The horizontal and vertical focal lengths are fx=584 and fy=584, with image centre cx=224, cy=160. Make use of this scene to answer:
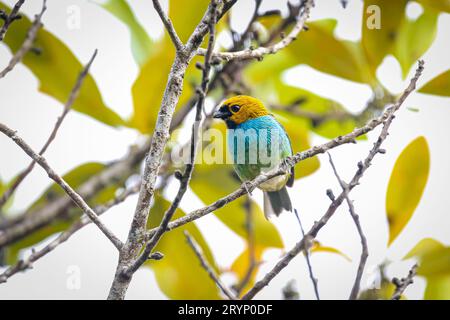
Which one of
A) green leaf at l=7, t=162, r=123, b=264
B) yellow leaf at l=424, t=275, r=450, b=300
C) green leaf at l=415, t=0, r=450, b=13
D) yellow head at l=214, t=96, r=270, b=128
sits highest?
yellow head at l=214, t=96, r=270, b=128

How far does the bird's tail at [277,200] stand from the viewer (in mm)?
4773

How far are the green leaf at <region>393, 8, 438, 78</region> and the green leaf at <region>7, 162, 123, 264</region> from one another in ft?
6.03

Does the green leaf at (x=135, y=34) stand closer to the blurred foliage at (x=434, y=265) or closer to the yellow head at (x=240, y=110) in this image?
the yellow head at (x=240, y=110)

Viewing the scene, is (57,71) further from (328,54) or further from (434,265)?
(434,265)

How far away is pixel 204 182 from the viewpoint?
3561 mm

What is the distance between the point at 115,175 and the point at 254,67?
1.34 meters

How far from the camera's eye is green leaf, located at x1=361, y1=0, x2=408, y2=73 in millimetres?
3318

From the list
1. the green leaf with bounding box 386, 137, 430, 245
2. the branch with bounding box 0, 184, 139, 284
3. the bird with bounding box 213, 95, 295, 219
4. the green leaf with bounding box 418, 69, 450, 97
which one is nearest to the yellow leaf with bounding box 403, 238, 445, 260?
the green leaf with bounding box 386, 137, 430, 245

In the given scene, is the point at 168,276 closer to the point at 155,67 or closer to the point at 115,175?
the point at 115,175

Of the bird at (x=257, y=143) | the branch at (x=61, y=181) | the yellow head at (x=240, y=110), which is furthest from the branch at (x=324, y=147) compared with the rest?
the yellow head at (x=240, y=110)

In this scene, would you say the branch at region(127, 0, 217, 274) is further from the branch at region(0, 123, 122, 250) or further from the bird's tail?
the bird's tail

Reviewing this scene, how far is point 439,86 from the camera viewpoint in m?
3.18
